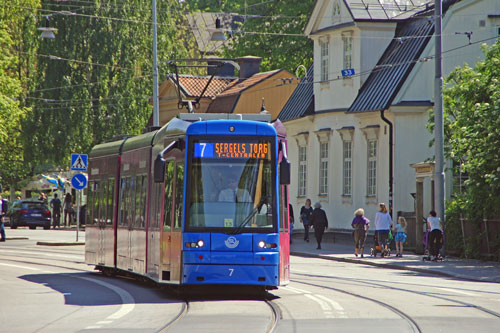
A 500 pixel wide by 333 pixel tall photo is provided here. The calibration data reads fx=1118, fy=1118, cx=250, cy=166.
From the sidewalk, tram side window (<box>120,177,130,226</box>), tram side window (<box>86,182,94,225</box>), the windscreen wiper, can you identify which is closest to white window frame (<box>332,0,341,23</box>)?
the sidewalk

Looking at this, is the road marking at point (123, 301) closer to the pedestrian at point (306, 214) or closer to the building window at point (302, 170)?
the pedestrian at point (306, 214)

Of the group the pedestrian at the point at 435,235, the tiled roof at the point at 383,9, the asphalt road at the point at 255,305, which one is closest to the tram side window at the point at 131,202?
the asphalt road at the point at 255,305

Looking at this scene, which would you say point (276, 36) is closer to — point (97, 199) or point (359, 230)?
point (359, 230)

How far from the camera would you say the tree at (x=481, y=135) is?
28766 millimetres

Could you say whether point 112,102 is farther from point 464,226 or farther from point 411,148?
point 464,226

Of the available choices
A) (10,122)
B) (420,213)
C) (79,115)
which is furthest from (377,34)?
(79,115)

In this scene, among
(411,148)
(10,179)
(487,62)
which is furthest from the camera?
(10,179)

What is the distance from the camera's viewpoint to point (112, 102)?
61469mm

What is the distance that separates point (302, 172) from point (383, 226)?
49.4 feet

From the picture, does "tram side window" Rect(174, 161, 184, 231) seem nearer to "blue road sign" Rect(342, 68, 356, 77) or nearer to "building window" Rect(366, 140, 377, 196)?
"building window" Rect(366, 140, 377, 196)

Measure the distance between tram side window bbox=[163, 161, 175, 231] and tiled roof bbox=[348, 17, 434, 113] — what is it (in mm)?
22119

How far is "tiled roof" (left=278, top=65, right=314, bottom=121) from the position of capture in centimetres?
4740

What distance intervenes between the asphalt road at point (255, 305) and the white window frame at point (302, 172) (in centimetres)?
2303

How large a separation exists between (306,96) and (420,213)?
14.1m
